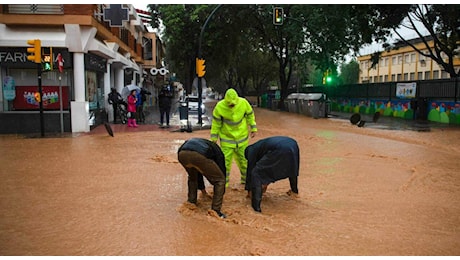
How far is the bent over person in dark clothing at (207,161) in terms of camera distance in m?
5.22

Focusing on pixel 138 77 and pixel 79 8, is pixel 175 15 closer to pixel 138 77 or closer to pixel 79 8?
pixel 138 77

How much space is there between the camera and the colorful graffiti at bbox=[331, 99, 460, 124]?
2012 centimetres

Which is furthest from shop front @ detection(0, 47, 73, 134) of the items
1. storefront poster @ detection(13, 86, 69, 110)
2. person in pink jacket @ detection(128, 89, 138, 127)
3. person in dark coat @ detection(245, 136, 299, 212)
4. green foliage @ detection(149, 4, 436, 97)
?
person in dark coat @ detection(245, 136, 299, 212)

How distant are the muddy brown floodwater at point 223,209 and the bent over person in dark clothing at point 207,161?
0.30 metres

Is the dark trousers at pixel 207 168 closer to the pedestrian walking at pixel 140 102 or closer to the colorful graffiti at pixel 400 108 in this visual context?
the pedestrian walking at pixel 140 102

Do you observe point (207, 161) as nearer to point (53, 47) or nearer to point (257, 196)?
point (257, 196)

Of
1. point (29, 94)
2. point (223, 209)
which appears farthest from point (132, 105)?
point (223, 209)

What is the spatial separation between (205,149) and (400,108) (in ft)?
72.3

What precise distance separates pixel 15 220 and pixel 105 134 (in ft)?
32.0

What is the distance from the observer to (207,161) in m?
5.25

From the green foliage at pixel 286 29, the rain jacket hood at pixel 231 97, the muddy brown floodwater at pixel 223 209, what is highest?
the green foliage at pixel 286 29

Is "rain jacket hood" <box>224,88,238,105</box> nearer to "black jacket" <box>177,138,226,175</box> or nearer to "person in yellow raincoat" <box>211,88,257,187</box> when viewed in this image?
"person in yellow raincoat" <box>211,88,257,187</box>

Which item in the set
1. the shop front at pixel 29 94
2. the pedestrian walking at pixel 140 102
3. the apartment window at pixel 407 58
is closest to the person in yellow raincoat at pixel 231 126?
the shop front at pixel 29 94

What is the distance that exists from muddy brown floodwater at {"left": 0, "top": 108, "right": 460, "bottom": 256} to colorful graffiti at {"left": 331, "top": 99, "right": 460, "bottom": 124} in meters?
10.6
